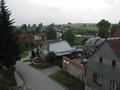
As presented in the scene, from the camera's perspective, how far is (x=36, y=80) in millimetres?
38906

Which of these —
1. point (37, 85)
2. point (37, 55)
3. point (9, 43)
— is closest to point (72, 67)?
point (37, 85)

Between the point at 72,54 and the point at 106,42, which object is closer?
the point at 106,42

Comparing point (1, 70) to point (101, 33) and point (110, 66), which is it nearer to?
point (110, 66)

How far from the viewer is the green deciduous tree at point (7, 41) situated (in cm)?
3984

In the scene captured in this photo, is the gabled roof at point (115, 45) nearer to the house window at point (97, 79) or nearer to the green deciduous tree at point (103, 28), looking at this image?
the house window at point (97, 79)

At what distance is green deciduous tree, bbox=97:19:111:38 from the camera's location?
97444mm

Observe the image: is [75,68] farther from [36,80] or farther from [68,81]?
[36,80]

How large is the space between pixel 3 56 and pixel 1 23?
4889mm

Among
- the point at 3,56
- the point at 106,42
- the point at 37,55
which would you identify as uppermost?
the point at 106,42

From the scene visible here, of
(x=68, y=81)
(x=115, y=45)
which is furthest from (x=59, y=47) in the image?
(x=115, y=45)

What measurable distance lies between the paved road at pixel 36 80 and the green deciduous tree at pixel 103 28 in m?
51.3

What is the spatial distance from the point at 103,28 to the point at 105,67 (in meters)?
71.9

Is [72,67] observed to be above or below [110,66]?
below

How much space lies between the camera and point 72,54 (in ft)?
184
